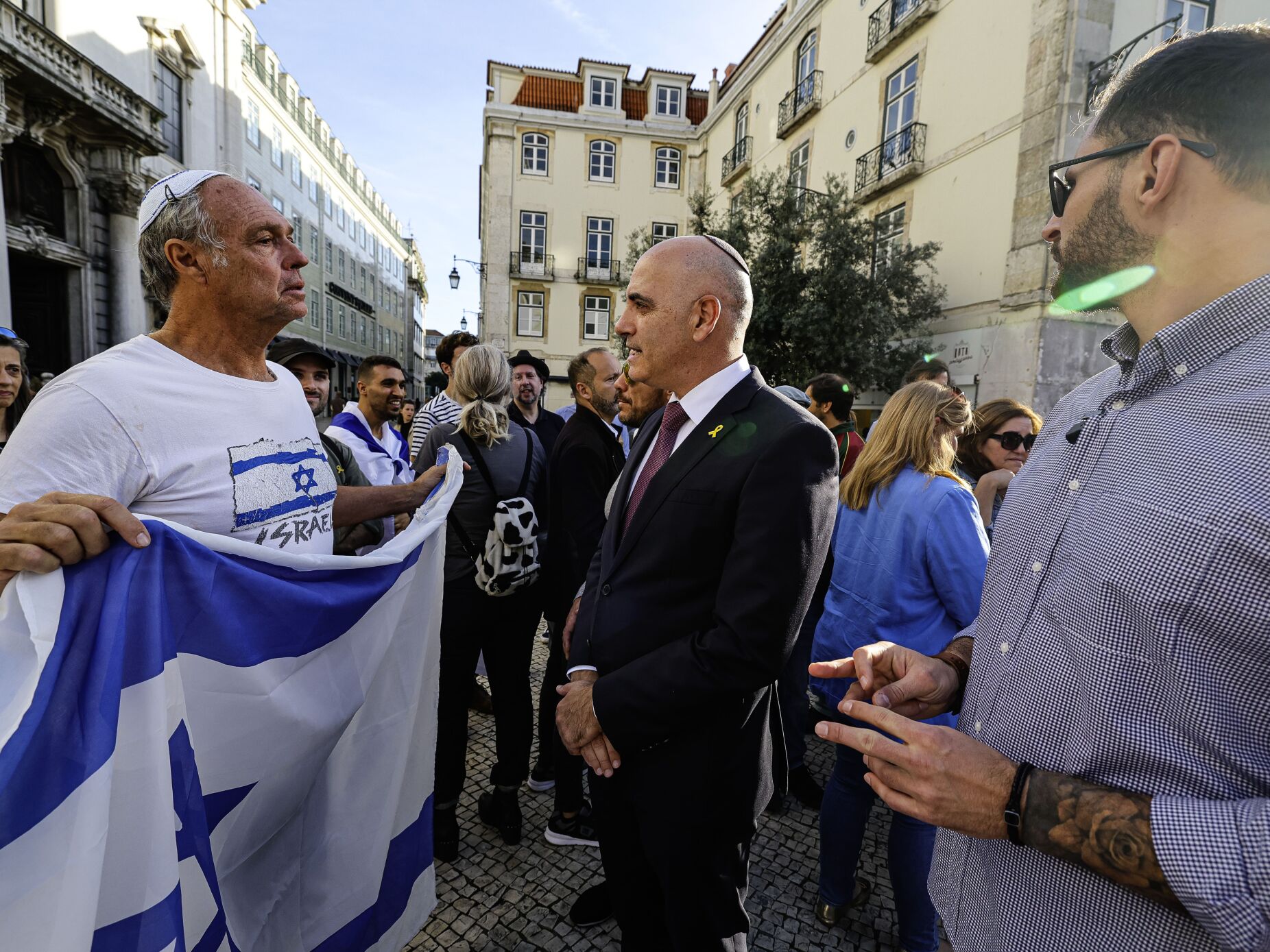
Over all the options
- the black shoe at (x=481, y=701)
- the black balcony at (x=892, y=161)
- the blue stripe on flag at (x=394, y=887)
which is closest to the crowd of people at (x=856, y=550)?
the blue stripe on flag at (x=394, y=887)

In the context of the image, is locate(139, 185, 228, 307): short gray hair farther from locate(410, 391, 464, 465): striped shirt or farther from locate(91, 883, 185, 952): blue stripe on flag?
locate(410, 391, 464, 465): striped shirt

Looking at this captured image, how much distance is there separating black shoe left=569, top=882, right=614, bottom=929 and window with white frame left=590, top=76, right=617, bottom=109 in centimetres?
3226

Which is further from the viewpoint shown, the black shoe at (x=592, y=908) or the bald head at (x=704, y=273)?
the black shoe at (x=592, y=908)

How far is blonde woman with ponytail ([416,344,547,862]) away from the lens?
2984 mm

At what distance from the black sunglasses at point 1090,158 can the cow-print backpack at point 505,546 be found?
2350mm

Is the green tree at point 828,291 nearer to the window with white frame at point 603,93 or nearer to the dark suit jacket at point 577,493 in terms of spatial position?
the dark suit jacket at point 577,493

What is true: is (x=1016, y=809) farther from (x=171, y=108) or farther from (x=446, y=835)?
(x=171, y=108)

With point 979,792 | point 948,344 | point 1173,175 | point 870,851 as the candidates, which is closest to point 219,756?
point 979,792

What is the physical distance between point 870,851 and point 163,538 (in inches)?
128

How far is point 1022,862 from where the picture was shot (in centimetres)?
111

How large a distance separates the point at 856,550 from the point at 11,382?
4.35 metres

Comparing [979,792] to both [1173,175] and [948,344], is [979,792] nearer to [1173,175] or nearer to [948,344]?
[1173,175]

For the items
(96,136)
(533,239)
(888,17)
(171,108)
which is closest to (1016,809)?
(888,17)

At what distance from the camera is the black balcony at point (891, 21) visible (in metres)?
14.1
